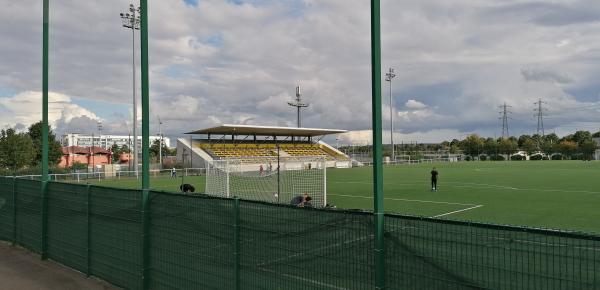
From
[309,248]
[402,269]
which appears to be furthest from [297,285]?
[402,269]

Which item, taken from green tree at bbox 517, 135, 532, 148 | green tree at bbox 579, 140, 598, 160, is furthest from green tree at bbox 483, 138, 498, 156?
green tree at bbox 517, 135, 532, 148

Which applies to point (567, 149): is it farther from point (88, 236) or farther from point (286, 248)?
point (286, 248)

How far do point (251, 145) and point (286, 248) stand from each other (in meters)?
72.3

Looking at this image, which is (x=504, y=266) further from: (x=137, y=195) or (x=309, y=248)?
(x=137, y=195)

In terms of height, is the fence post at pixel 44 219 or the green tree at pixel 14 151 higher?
the green tree at pixel 14 151

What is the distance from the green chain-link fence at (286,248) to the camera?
13.0 ft

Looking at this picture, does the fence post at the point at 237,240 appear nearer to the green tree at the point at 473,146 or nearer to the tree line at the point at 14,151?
the tree line at the point at 14,151

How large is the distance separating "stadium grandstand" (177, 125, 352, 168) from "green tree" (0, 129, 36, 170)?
18.4m

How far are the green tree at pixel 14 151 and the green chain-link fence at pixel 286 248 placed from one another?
169 feet

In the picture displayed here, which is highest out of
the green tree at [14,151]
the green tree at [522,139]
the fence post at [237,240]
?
the green tree at [522,139]

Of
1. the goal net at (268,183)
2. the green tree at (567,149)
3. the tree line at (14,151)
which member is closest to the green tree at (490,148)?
the green tree at (567,149)

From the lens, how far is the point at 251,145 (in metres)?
77.7

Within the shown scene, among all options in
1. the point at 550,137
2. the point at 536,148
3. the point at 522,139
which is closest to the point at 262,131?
the point at 536,148

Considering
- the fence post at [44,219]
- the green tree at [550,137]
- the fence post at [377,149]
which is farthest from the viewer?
the green tree at [550,137]
